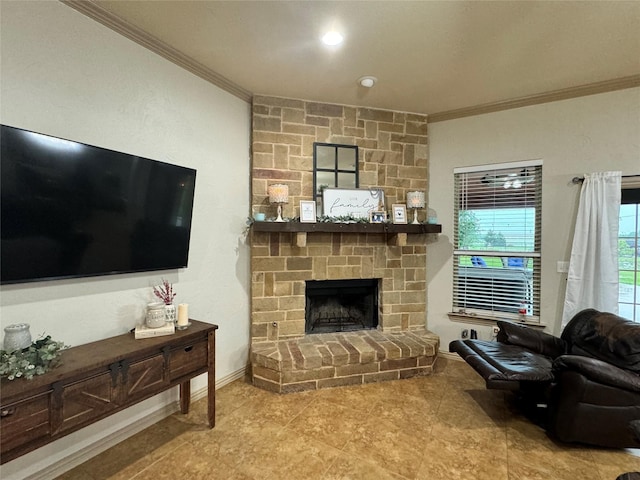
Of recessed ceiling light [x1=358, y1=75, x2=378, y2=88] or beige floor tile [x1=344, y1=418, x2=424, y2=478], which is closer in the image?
beige floor tile [x1=344, y1=418, x2=424, y2=478]

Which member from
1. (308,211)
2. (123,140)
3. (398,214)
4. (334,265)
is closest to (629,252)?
(398,214)

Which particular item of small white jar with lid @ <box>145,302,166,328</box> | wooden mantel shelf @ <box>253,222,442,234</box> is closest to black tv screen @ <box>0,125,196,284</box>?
small white jar with lid @ <box>145,302,166,328</box>

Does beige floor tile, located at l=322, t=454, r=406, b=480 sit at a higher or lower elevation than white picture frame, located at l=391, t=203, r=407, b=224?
lower

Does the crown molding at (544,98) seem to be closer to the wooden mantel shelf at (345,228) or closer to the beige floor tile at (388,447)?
the wooden mantel shelf at (345,228)

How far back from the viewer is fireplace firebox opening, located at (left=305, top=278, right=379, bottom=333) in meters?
3.41

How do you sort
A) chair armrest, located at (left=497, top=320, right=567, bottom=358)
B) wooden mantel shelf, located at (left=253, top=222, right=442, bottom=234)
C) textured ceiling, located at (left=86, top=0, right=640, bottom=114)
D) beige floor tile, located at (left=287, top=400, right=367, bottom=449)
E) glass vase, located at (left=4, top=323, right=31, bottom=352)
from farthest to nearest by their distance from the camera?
wooden mantel shelf, located at (left=253, top=222, right=442, bottom=234) → chair armrest, located at (left=497, top=320, right=567, bottom=358) → beige floor tile, located at (left=287, top=400, right=367, bottom=449) → textured ceiling, located at (left=86, top=0, right=640, bottom=114) → glass vase, located at (left=4, top=323, right=31, bottom=352)

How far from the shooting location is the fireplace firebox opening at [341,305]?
341 cm

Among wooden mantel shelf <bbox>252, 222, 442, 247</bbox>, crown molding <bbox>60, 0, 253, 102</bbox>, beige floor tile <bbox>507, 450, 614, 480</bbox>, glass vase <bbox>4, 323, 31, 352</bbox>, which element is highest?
crown molding <bbox>60, 0, 253, 102</bbox>

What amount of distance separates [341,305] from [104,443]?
7.97ft

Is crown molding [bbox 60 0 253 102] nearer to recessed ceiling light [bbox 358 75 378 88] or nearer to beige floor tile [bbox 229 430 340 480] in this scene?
recessed ceiling light [bbox 358 75 378 88]

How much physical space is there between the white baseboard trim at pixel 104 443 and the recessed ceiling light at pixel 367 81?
10.5 feet

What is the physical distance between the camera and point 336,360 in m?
2.80

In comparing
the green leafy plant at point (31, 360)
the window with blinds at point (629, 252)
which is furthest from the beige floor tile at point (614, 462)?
the green leafy plant at point (31, 360)

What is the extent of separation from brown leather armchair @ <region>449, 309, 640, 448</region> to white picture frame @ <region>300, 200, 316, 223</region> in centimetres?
186
